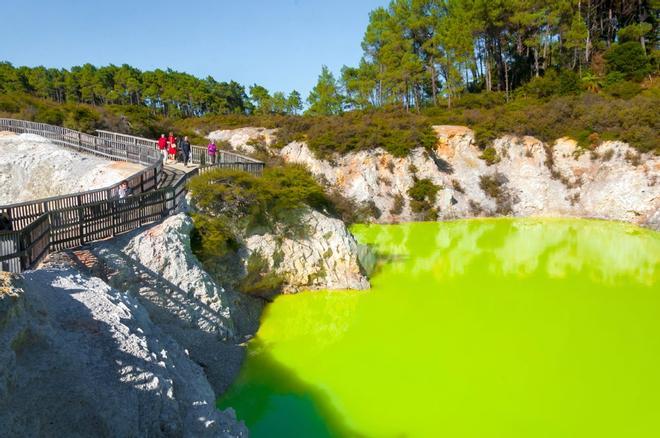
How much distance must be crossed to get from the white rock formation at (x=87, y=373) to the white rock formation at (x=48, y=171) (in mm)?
12690

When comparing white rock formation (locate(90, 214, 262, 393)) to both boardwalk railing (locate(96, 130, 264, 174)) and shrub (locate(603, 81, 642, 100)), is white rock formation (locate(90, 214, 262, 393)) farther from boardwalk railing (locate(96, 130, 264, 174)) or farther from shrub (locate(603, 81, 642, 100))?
shrub (locate(603, 81, 642, 100))

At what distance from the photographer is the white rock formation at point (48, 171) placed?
19922mm

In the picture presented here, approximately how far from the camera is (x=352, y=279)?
1814cm

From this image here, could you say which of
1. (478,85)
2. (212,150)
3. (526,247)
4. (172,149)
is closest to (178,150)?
(172,149)

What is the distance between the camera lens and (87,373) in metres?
6.09

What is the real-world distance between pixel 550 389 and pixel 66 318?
1060 centimetres

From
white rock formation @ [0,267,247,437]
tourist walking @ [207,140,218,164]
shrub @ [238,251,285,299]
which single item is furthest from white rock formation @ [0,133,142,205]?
white rock formation @ [0,267,247,437]

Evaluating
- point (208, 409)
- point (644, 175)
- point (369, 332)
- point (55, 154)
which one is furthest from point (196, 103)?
point (208, 409)

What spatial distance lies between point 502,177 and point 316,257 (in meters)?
22.6

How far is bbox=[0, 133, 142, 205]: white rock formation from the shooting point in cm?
1992

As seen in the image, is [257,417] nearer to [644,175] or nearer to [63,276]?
[63,276]

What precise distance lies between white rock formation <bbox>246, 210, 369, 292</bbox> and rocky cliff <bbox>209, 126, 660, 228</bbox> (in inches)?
557

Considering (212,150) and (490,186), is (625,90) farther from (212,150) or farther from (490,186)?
(212,150)

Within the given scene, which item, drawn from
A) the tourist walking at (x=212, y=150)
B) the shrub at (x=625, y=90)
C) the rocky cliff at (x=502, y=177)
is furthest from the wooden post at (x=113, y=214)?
the shrub at (x=625, y=90)
